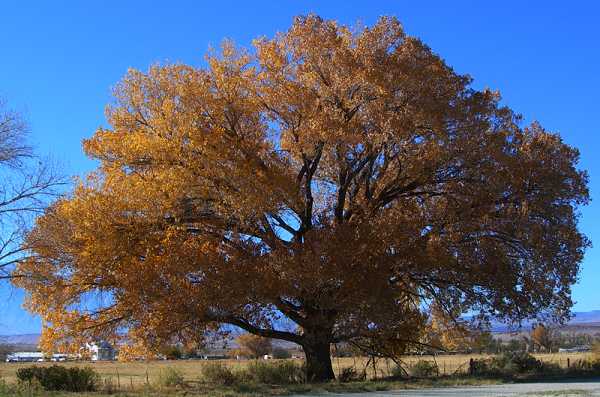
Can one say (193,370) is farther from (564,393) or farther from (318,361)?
(564,393)

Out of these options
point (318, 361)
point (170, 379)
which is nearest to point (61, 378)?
point (170, 379)

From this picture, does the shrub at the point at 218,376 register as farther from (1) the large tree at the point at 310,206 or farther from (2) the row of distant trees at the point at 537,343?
(2) the row of distant trees at the point at 537,343

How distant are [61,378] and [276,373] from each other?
9.84 meters

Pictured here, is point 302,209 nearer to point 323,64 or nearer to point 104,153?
point 323,64

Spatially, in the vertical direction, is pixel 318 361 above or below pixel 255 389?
above

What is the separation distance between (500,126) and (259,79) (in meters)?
10.5

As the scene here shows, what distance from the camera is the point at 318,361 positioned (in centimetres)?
2906

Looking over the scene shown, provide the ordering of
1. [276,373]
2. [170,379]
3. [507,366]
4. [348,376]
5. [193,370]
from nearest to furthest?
[170,379]
[348,376]
[276,373]
[507,366]
[193,370]

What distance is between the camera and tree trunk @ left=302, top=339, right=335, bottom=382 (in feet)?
94.6

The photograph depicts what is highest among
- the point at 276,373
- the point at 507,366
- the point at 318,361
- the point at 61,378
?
the point at 61,378

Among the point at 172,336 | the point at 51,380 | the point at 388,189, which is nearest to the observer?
the point at 51,380

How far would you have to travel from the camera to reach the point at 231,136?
1036 inches

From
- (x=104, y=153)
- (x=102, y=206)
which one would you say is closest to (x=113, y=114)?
(x=104, y=153)

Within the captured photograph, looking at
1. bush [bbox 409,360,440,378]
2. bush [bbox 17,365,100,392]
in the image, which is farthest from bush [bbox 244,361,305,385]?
bush [bbox 17,365,100,392]
